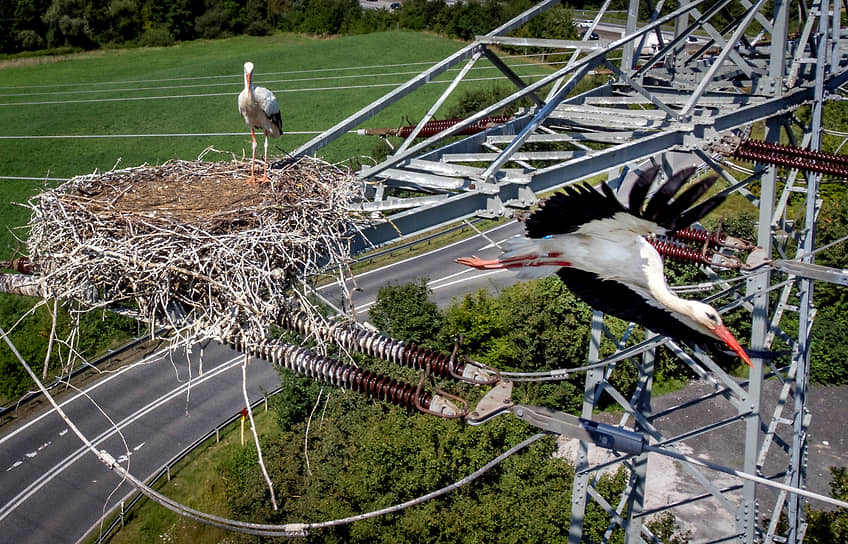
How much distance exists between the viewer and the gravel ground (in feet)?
52.1

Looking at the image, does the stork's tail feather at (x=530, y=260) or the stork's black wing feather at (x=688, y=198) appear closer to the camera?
the stork's black wing feather at (x=688, y=198)

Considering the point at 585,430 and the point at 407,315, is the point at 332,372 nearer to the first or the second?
the point at 585,430

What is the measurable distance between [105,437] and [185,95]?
34448mm

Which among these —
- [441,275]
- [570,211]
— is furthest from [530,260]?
[441,275]

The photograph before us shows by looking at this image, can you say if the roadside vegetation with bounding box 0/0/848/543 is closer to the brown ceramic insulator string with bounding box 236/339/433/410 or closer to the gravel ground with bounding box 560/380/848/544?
the brown ceramic insulator string with bounding box 236/339/433/410

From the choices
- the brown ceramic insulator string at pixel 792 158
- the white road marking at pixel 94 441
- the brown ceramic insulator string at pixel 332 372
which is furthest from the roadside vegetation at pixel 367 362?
the brown ceramic insulator string at pixel 792 158

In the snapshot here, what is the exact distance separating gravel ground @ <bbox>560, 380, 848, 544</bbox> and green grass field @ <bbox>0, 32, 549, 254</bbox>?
21.5 meters

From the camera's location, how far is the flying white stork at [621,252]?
4.60 meters

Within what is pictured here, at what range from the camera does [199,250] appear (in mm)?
5582

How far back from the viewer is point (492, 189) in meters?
5.61

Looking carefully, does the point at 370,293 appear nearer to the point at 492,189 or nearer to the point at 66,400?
the point at 66,400

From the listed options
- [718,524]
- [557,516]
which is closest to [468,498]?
[557,516]

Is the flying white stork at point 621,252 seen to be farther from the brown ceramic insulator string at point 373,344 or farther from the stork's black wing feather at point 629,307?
the brown ceramic insulator string at point 373,344

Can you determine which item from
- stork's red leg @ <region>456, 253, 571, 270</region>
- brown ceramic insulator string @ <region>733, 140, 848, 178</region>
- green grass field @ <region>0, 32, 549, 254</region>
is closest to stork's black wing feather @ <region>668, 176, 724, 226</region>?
stork's red leg @ <region>456, 253, 571, 270</region>
